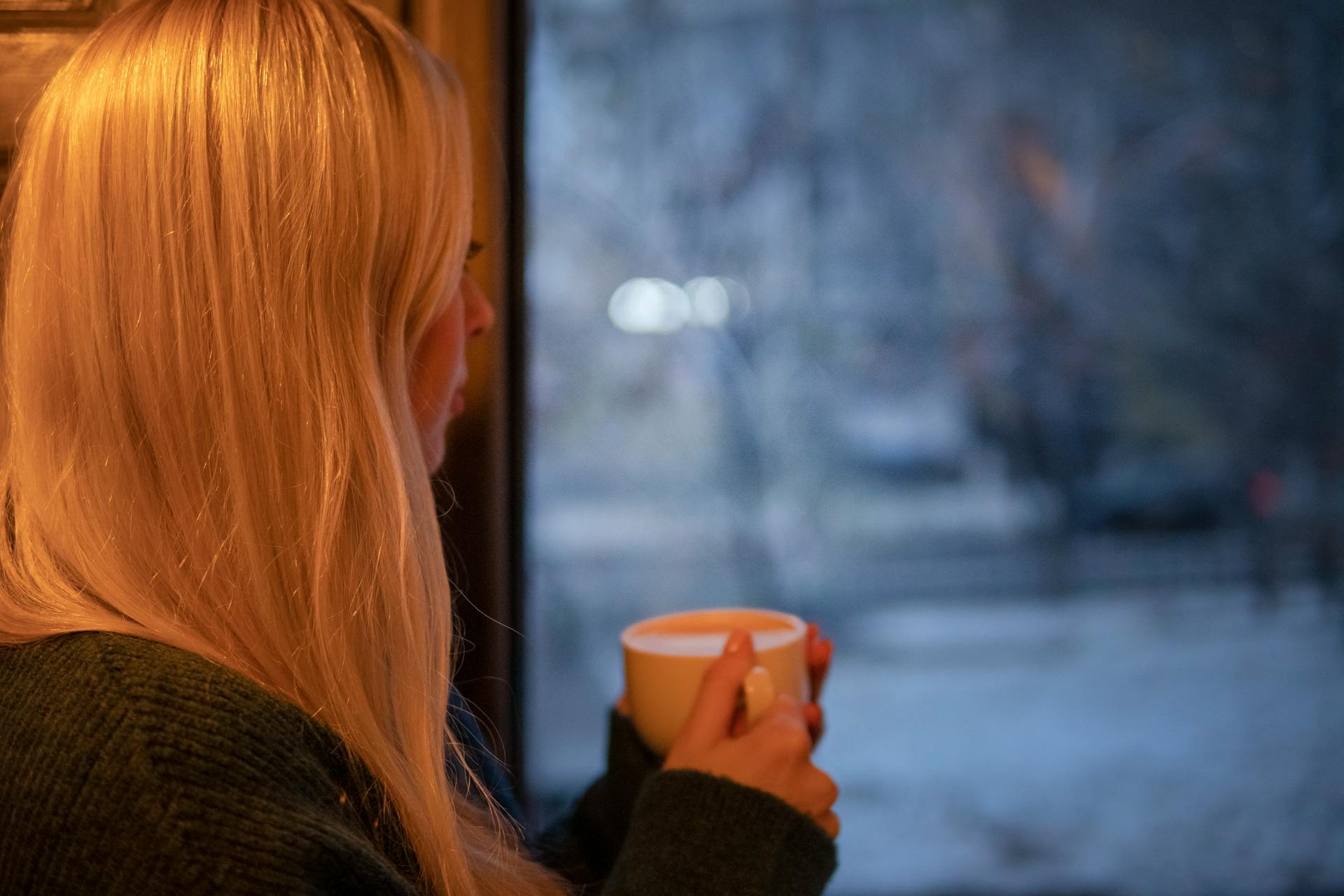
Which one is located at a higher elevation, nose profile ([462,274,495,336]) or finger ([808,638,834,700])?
nose profile ([462,274,495,336])

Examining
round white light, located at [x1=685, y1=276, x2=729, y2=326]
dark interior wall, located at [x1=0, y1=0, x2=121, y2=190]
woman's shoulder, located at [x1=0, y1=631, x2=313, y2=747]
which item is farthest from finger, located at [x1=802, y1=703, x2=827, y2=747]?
dark interior wall, located at [x1=0, y1=0, x2=121, y2=190]

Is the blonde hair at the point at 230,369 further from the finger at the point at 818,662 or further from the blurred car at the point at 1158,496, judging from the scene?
the blurred car at the point at 1158,496

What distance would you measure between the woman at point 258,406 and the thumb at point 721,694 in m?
0.04

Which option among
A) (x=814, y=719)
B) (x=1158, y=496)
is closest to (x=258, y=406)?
(x=814, y=719)

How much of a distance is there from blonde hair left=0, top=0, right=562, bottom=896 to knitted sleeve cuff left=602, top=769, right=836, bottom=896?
11cm

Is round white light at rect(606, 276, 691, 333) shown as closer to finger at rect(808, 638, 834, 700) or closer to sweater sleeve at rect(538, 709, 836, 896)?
finger at rect(808, 638, 834, 700)

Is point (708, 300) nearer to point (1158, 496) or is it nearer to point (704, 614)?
point (704, 614)

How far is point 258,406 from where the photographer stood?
601mm

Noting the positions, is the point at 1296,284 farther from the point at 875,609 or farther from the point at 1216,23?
the point at 875,609

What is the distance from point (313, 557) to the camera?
601 millimetres

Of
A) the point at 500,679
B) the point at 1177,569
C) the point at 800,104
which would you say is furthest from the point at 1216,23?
the point at 500,679

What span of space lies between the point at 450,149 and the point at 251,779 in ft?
1.39

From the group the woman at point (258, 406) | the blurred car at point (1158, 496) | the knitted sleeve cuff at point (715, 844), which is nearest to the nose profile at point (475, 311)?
the woman at point (258, 406)

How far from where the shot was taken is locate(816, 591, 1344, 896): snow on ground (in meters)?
1.28
